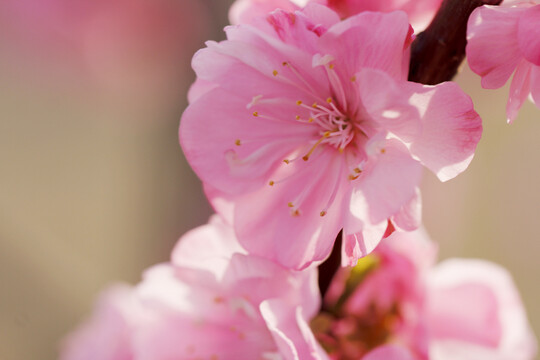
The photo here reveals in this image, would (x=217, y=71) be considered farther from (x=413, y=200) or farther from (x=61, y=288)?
(x=61, y=288)

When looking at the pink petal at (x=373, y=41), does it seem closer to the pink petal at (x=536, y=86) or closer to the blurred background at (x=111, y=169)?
the pink petal at (x=536, y=86)

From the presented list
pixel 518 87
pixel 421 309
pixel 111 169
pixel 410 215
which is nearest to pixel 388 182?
pixel 410 215

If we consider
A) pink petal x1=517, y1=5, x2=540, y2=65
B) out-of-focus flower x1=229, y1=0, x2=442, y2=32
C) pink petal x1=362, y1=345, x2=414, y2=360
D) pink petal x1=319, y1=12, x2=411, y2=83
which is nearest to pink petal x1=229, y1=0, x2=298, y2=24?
out-of-focus flower x1=229, y1=0, x2=442, y2=32

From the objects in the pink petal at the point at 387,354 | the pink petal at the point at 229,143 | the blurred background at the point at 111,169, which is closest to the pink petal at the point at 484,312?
the pink petal at the point at 387,354

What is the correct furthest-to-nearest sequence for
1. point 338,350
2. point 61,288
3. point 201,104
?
point 61,288, point 338,350, point 201,104

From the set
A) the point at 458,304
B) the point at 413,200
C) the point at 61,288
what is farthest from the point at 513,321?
the point at 61,288

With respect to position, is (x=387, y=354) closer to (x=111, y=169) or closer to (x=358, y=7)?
(x=358, y=7)

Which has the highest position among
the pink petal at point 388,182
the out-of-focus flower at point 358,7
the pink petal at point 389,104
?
the out-of-focus flower at point 358,7

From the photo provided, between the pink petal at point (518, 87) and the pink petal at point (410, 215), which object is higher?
the pink petal at point (518, 87)
